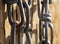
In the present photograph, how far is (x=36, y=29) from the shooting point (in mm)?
799

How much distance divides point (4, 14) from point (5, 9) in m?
0.02

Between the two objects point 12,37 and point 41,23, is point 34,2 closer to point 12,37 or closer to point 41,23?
point 41,23

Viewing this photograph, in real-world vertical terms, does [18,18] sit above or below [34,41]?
above

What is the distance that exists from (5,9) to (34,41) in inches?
8.8

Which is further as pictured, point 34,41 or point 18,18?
point 34,41

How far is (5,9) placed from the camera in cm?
65

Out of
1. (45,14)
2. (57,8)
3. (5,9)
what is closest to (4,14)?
(5,9)

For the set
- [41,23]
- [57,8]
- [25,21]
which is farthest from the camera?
[57,8]

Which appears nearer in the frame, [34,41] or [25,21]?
[25,21]

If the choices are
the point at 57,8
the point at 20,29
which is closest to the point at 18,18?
the point at 20,29

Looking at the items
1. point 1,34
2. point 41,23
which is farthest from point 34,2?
point 1,34

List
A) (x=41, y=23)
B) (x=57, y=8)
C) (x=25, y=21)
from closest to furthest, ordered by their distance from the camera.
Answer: (x=25, y=21) → (x=41, y=23) → (x=57, y=8)

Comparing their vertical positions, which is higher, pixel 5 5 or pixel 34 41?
pixel 5 5

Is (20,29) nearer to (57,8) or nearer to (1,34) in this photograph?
(1,34)
